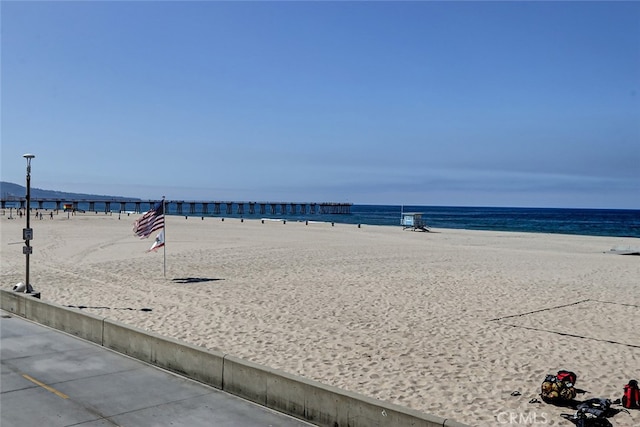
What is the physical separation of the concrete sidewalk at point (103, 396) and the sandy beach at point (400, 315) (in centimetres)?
150

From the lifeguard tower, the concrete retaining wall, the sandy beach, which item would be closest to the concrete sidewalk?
the concrete retaining wall

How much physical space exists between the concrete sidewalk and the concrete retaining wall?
13 centimetres

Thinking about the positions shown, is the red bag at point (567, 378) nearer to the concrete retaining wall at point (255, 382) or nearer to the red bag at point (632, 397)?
the red bag at point (632, 397)

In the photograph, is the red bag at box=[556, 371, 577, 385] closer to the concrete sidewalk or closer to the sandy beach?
the sandy beach

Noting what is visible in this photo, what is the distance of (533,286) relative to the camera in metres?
17.2

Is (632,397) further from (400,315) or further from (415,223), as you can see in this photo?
(415,223)

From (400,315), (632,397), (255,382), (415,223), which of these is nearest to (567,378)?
(632,397)

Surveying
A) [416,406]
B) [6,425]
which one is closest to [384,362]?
[416,406]

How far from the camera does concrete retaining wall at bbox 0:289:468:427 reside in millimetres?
6004

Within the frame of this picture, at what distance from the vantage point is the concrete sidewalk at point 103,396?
6.41 metres

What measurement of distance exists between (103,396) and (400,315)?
276 inches

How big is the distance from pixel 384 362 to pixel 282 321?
3310mm

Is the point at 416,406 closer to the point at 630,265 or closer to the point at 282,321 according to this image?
the point at 282,321

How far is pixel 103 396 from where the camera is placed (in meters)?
7.08
